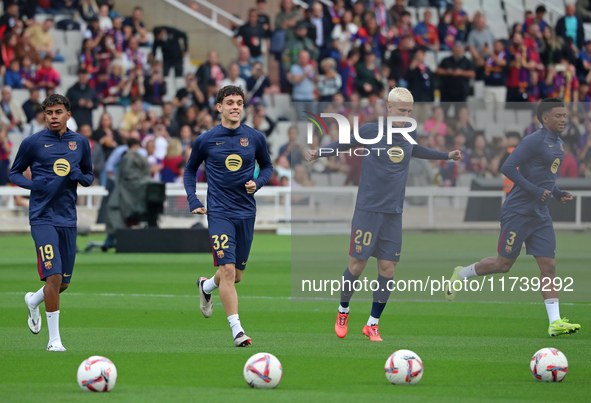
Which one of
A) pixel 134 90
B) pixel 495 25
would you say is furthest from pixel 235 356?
pixel 495 25

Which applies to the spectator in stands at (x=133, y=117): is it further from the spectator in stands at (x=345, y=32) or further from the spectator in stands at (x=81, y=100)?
the spectator in stands at (x=345, y=32)

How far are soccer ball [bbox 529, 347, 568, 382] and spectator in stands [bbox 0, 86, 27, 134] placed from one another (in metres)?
20.7

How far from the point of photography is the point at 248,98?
29.6 metres

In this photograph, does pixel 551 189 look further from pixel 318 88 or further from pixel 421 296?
pixel 318 88

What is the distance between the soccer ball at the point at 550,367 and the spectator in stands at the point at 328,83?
20936 millimetres

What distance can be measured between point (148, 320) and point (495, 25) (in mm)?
25301

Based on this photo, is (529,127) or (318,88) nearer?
(529,127)

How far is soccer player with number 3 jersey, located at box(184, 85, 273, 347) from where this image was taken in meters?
9.93

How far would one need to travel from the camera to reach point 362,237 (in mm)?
10461

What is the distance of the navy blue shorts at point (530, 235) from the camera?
37.3 feet

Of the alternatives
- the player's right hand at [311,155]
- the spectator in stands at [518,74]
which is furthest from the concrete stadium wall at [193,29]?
the player's right hand at [311,155]

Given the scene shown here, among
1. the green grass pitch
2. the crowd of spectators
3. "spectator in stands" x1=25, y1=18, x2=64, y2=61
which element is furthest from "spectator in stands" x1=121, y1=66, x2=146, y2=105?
the green grass pitch

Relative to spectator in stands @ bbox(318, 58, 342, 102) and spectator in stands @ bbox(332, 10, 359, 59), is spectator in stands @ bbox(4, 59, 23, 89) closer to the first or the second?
spectator in stands @ bbox(318, 58, 342, 102)

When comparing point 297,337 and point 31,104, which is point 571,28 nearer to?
point 31,104
